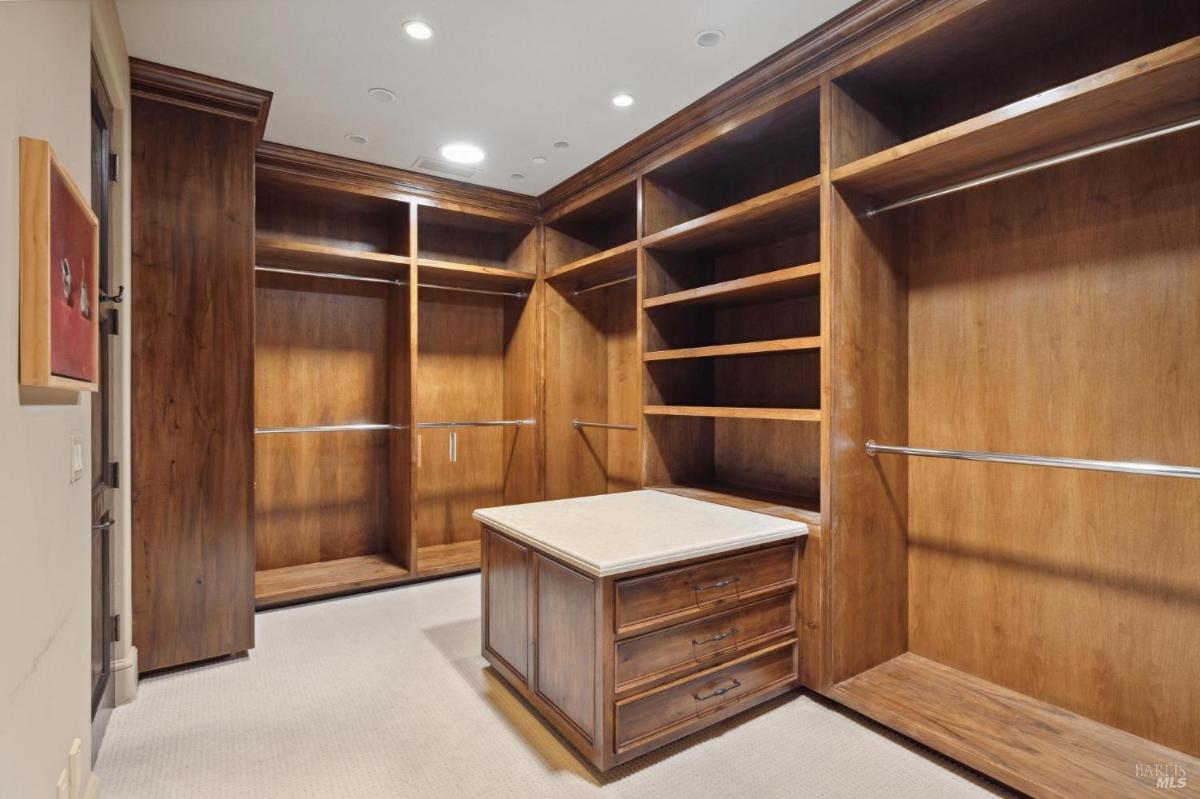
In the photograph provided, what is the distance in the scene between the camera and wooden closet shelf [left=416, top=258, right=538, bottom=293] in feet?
12.6

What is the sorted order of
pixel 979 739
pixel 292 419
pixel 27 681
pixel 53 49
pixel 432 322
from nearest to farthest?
pixel 27 681, pixel 53 49, pixel 979 739, pixel 292 419, pixel 432 322

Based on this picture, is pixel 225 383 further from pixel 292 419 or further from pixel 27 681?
pixel 27 681

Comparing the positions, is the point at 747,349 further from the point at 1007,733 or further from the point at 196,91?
the point at 196,91

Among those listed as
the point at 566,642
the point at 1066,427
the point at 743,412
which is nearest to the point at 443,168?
the point at 743,412

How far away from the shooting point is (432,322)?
14.1 feet

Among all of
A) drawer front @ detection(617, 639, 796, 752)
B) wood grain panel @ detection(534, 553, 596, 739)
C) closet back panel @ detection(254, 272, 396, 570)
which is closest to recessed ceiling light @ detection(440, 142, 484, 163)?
closet back panel @ detection(254, 272, 396, 570)

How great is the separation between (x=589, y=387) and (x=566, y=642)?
250cm

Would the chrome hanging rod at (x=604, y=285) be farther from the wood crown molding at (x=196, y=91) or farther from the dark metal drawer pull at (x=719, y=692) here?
the dark metal drawer pull at (x=719, y=692)

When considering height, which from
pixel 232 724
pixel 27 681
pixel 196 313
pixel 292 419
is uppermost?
pixel 196 313

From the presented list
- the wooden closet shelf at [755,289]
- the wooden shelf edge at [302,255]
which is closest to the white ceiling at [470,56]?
the wooden shelf edge at [302,255]

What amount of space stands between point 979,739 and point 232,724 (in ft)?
8.69

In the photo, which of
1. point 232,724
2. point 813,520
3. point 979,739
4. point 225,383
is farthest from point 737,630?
point 225,383

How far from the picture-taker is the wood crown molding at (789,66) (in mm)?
2066

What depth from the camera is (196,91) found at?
2.54m
